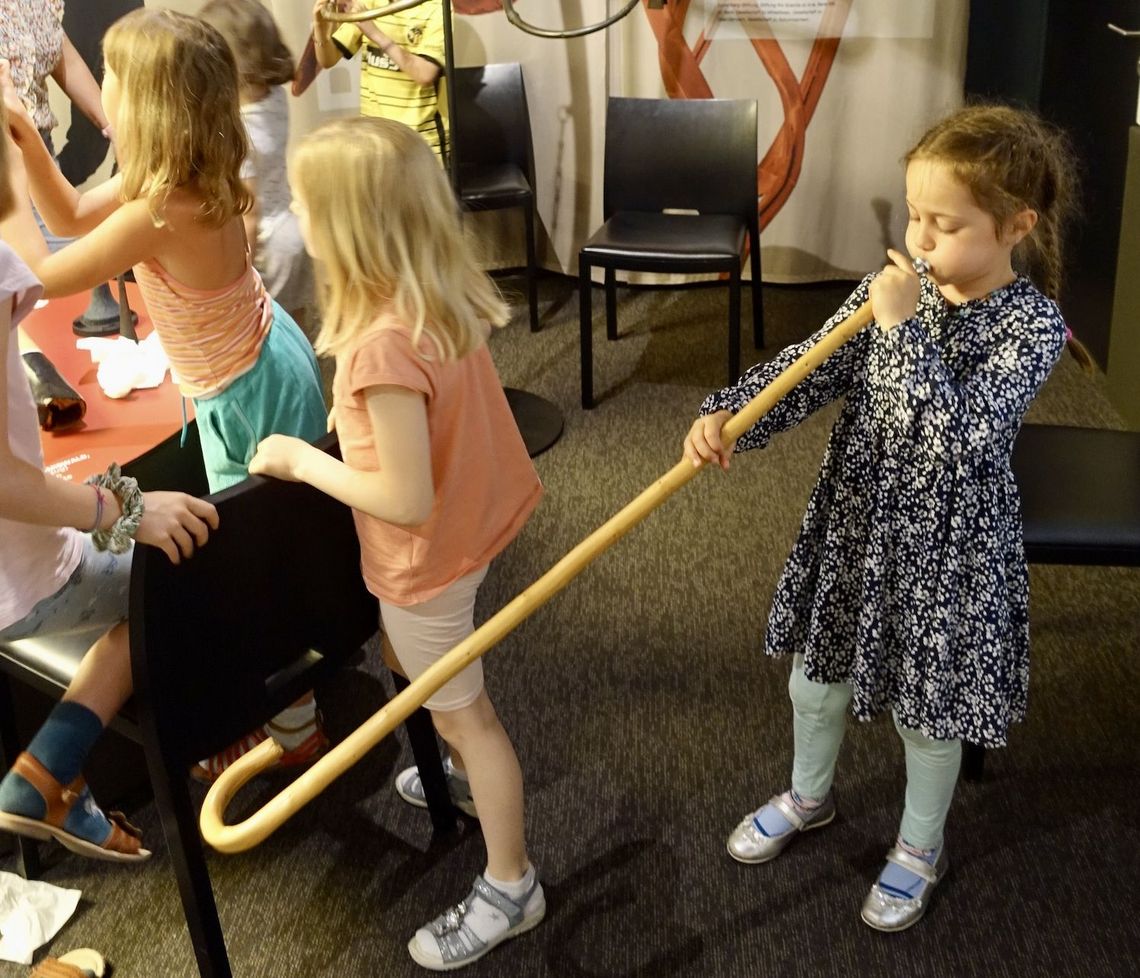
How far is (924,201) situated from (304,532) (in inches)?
33.6

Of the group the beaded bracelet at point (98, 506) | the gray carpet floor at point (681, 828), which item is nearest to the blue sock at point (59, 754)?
the beaded bracelet at point (98, 506)

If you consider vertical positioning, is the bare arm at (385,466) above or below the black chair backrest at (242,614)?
above

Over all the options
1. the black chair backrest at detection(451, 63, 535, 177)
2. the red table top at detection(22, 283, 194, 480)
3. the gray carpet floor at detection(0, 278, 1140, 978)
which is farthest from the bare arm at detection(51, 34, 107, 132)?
the black chair backrest at detection(451, 63, 535, 177)

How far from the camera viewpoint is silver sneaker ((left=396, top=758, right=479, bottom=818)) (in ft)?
6.31

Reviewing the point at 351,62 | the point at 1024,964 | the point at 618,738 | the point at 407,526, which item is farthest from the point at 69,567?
the point at 351,62

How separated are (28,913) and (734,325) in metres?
2.35

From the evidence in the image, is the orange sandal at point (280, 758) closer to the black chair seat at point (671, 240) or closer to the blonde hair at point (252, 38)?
the blonde hair at point (252, 38)

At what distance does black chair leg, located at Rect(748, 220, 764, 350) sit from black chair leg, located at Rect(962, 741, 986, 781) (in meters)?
2.04

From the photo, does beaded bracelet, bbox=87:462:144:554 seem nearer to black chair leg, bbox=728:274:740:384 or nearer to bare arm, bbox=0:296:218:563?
bare arm, bbox=0:296:218:563

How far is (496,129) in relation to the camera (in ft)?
13.1

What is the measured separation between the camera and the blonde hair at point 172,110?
1.56 metres

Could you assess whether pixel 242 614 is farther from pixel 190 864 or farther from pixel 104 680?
pixel 190 864

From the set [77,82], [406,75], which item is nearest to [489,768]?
[77,82]

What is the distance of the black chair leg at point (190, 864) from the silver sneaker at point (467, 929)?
Result: 28cm
